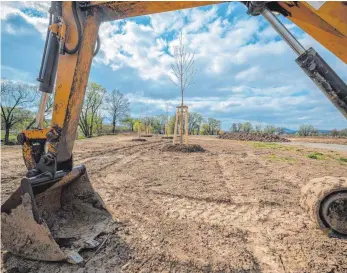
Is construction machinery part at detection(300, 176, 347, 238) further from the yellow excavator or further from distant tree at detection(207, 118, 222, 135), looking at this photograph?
distant tree at detection(207, 118, 222, 135)

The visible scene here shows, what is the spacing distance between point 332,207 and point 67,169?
328cm

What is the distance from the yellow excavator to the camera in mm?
2232

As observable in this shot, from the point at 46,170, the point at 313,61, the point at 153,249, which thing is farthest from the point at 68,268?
the point at 313,61

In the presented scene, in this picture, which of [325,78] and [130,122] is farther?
[130,122]

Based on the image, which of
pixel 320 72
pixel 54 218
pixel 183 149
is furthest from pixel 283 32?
pixel 183 149

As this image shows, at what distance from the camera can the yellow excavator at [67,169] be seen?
223 cm

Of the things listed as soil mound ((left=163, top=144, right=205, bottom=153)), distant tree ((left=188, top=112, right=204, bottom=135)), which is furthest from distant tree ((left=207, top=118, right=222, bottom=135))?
soil mound ((left=163, top=144, right=205, bottom=153))

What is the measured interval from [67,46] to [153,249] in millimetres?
2595

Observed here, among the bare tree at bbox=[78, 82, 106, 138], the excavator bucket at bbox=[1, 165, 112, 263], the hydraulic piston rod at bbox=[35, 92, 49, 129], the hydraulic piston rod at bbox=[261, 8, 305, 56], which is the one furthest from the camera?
the bare tree at bbox=[78, 82, 106, 138]

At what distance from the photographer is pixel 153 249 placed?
2508mm

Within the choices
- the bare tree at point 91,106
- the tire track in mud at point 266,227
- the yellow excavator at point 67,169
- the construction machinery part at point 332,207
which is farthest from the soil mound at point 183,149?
the bare tree at point 91,106

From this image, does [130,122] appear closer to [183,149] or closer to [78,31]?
[183,149]

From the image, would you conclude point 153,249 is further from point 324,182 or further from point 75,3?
point 75,3

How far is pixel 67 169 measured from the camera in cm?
304
